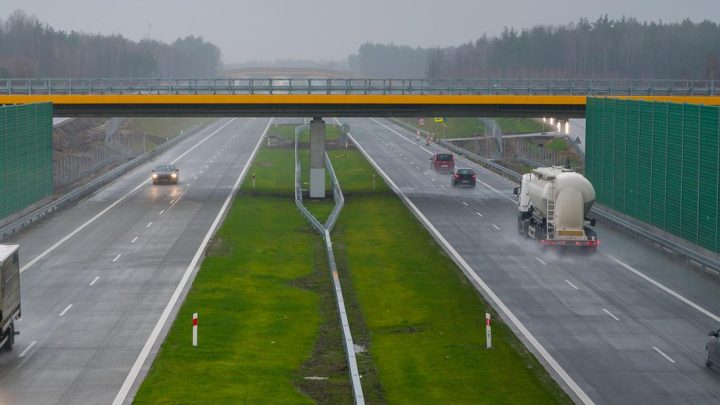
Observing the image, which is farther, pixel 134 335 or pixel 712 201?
pixel 712 201

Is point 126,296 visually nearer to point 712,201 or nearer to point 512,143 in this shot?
point 712,201

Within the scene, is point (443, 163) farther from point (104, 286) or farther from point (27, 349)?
point (27, 349)

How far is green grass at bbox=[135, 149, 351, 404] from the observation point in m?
29.1

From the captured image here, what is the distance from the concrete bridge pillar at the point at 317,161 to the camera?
76562 mm

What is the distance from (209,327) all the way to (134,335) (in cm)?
228

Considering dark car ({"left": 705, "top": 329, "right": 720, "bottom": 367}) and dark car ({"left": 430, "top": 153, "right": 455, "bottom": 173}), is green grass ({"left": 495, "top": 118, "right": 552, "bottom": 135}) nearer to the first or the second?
dark car ({"left": 430, "top": 153, "right": 455, "bottom": 173})

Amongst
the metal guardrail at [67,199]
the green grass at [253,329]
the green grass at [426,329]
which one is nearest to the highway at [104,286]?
the metal guardrail at [67,199]

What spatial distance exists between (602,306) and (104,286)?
1727cm

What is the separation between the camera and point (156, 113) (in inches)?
3061

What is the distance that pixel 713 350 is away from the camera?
31250mm

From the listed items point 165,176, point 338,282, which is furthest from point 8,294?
point 165,176

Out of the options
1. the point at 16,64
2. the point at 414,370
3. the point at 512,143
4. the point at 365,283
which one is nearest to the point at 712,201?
the point at 365,283

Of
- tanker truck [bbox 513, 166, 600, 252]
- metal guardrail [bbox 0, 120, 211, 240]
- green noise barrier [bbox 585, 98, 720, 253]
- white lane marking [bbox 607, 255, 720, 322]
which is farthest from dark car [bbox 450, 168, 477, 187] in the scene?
white lane marking [bbox 607, 255, 720, 322]

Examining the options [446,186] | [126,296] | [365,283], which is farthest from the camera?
[446,186]
